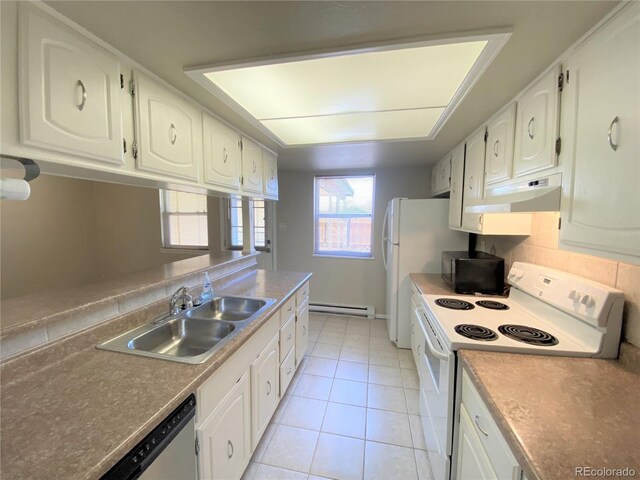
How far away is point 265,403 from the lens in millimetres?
1718

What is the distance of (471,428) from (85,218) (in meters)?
5.42

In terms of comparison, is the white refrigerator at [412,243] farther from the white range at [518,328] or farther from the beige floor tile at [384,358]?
the white range at [518,328]

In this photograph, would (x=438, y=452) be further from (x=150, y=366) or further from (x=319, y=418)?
(x=150, y=366)

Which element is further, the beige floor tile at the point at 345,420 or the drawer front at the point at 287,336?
the drawer front at the point at 287,336

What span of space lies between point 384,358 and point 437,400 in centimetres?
140

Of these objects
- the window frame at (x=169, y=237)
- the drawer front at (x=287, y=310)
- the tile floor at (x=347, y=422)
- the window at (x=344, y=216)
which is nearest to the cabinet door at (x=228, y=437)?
the tile floor at (x=347, y=422)

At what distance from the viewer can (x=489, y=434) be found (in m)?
0.94

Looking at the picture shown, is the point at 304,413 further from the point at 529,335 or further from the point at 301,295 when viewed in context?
the point at 529,335

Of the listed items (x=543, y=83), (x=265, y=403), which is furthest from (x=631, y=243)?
(x=265, y=403)

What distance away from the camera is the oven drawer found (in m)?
0.80

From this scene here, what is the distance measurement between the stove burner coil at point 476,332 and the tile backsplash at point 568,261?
19.7 inches

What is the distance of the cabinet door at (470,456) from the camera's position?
95cm

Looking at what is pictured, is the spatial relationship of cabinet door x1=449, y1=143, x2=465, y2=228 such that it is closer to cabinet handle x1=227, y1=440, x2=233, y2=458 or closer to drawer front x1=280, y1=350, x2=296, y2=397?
drawer front x1=280, y1=350, x2=296, y2=397

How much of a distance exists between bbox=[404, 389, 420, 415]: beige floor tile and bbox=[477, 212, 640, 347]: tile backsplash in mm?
1291
